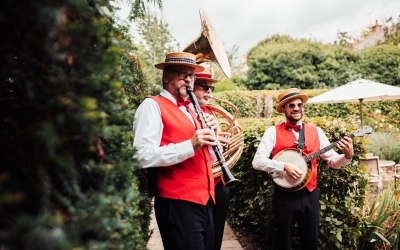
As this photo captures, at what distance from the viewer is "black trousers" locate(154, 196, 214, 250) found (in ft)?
7.42

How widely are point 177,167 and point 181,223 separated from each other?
388mm

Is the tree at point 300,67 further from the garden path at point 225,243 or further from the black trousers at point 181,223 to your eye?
the black trousers at point 181,223

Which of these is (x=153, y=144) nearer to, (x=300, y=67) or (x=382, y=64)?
(x=300, y=67)

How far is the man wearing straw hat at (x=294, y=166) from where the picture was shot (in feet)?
10.6

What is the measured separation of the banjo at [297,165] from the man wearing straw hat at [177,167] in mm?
1106

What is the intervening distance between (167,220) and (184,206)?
163mm

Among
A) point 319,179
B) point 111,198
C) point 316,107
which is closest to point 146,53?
point 316,107

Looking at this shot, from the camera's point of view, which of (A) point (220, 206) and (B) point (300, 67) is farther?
(B) point (300, 67)

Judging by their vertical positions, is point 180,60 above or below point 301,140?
above

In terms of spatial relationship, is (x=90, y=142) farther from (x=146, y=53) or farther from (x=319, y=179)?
(x=146, y=53)

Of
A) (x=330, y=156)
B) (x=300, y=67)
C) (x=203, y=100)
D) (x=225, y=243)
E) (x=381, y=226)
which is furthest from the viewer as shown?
(x=300, y=67)

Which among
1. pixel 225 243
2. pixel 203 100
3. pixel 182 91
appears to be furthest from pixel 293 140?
pixel 225 243

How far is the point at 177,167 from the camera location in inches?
91.7

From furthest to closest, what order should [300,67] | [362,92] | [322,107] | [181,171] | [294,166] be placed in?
[300,67]
[322,107]
[362,92]
[294,166]
[181,171]
